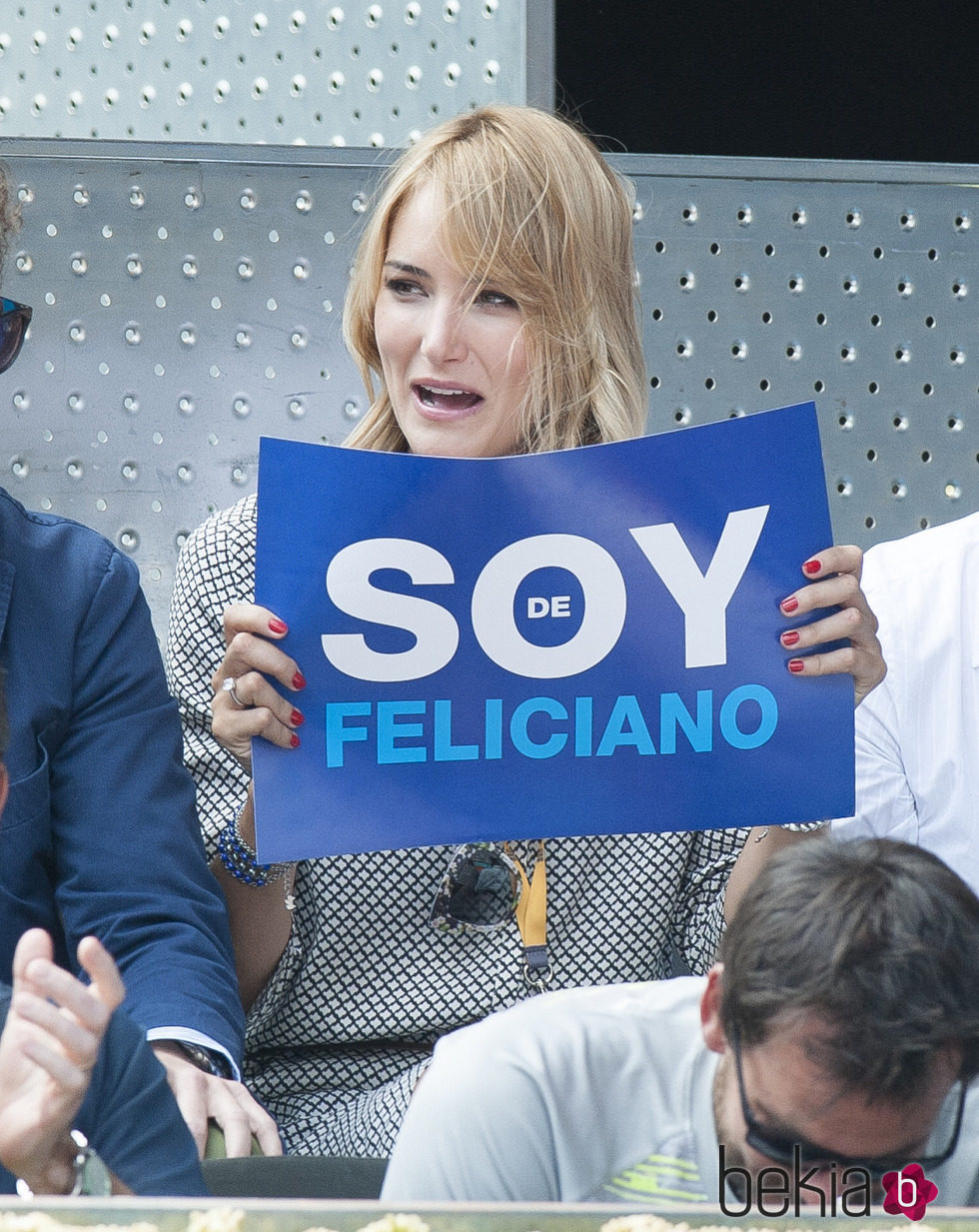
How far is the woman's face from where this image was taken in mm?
1659

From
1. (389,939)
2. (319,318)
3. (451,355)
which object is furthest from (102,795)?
(319,318)

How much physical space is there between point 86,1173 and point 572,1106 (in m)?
0.31

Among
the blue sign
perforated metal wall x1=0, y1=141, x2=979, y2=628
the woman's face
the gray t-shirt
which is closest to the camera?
the gray t-shirt

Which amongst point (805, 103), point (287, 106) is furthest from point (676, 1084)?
point (805, 103)

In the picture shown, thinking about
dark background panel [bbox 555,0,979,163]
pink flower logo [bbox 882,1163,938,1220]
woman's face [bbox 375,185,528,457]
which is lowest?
pink flower logo [bbox 882,1163,938,1220]

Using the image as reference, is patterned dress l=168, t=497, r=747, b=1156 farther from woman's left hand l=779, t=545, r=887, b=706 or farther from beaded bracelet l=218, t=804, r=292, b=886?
woman's left hand l=779, t=545, r=887, b=706

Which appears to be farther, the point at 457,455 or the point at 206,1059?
the point at 457,455

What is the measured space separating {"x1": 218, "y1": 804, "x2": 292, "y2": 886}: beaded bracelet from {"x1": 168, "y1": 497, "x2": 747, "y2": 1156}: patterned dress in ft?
0.11

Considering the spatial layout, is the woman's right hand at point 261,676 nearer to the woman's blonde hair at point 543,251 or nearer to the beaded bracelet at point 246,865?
the beaded bracelet at point 246,865

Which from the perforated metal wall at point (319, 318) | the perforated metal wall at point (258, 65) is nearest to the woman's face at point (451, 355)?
the perforated metal wall at point (319, 318)

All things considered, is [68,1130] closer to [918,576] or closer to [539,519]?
[539,519]

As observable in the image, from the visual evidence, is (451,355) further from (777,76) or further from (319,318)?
(777,76)

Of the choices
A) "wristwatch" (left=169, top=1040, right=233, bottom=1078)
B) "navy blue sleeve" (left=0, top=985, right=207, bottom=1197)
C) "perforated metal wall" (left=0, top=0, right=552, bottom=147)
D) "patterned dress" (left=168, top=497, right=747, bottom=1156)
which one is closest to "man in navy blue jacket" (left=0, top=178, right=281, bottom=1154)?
"wristwatch" (left=169, top=1040, right=233, bottom=1078)

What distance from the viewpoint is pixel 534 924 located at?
1.58 m
